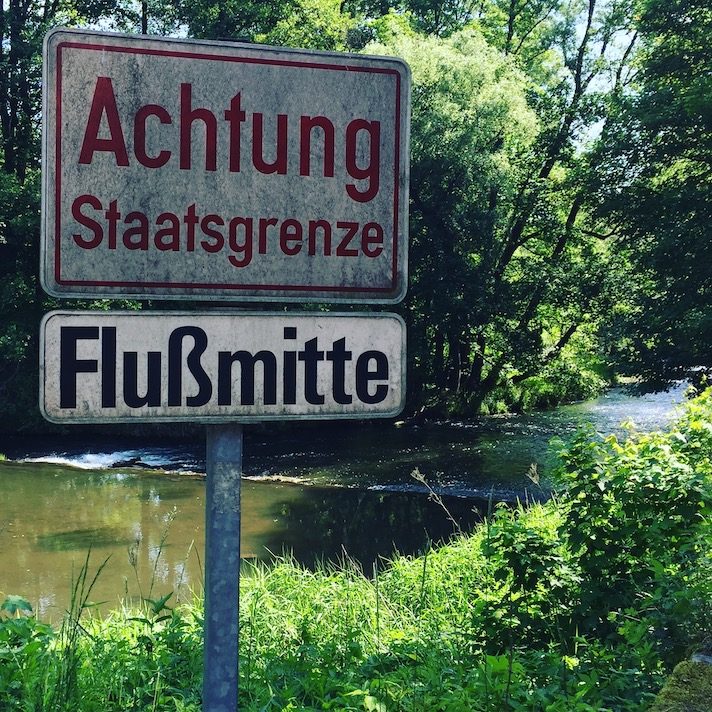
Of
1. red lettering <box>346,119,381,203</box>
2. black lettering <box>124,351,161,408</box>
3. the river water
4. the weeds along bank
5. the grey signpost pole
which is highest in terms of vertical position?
red lettering <box>346,119,381,203</box>

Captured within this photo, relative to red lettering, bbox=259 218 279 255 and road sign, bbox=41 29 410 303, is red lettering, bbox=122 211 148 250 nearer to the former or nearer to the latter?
road sign, bbox=41 29 410 303

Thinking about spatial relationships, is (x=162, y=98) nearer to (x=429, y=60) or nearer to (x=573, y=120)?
(x=429, y=60)

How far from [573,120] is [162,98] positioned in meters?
23.8

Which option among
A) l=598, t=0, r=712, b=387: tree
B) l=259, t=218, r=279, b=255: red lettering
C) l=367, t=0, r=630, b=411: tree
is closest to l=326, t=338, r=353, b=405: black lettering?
l=259, t=218, r=279, b=255: red lettering

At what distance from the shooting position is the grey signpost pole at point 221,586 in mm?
1503

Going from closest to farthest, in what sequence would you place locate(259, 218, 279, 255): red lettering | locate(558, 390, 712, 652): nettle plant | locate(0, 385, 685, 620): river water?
locate(259, 218, 279, 255): red lettering, locate(558, 390, 712, 652): nettle plant, locate(0, 385, 685, 620): river water

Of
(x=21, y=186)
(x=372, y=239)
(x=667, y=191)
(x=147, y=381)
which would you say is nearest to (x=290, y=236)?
(x=372, y=239)

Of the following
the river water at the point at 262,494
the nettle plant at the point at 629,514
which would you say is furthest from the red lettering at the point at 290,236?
the river water at the point at 262,494

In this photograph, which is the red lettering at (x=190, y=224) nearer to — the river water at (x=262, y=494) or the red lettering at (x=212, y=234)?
the red lettering at (x=212, y=234)

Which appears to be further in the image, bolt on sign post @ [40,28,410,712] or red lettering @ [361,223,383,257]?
red lettering @ [361,223,383,257]

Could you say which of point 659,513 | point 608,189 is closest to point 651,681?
point 659,513

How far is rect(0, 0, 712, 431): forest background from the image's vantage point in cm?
1758

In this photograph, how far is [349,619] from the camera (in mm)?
5652

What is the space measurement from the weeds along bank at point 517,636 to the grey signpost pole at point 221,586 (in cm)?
128
